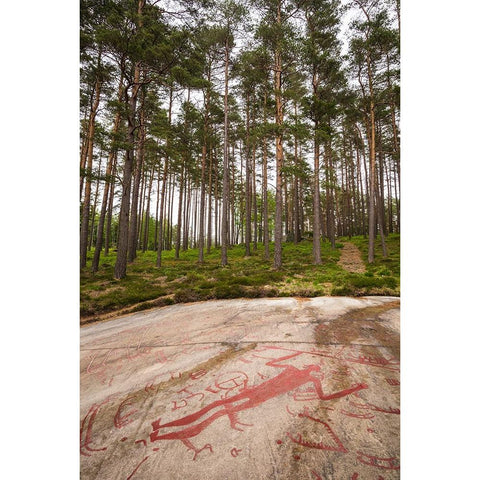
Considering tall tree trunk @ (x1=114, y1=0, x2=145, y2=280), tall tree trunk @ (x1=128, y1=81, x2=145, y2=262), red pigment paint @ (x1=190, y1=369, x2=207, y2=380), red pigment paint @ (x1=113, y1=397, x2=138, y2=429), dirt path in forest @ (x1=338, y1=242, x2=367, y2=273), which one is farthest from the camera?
tall tree trunk @ (x1=128, y1=81, x2=145, y2=262)

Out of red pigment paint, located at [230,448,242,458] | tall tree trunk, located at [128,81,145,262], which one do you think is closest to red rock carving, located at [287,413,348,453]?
red pigment paint, located at [230,448,242,458]

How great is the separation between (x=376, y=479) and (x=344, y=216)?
92.6 feet

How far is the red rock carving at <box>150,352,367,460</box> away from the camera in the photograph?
1439 mm

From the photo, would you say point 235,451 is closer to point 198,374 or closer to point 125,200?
point 198,374

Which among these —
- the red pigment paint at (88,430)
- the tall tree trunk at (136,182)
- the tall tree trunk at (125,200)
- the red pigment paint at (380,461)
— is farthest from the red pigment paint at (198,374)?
the tall tree trunk at (136,182)

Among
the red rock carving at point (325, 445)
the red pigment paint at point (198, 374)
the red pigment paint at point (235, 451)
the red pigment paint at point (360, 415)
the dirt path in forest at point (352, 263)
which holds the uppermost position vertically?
the dirt path in forest at point (352, 263)

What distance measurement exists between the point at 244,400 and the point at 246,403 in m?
0.03

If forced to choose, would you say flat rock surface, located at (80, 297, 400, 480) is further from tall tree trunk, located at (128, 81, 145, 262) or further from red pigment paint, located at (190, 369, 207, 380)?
tall tree trunk, located at (128, 81, 145, 262)

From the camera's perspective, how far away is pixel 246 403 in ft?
5.41

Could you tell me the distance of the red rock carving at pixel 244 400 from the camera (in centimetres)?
144

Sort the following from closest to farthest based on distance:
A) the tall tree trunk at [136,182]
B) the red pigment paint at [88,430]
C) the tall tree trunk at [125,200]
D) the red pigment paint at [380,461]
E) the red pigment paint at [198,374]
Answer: the red pigment paint at [380,461] < the red pigment paint at [88,430] < the red pigment paint at [198,374] < the tall tree trunk at [125,200] < the tall tree trunk at [136,182]

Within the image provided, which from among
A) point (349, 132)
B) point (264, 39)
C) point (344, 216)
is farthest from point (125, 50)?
point (344, 216)

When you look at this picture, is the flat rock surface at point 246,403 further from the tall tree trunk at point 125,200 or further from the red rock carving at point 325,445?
the tall tree trunk at point 125,200
